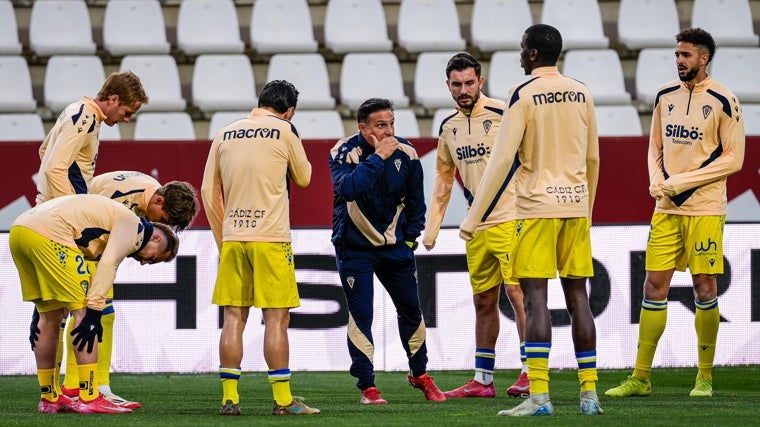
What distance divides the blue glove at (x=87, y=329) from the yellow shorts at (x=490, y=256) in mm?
2602

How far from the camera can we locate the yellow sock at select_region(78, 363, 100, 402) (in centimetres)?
643

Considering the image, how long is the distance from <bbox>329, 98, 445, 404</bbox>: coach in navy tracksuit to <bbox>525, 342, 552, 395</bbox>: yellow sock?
136 cm

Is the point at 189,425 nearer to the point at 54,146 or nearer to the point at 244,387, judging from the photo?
the point at 54,146

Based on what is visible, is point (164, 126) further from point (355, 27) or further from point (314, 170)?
point (355, 27)

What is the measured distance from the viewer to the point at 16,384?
29.3 ft

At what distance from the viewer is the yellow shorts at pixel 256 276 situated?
21.2 feet

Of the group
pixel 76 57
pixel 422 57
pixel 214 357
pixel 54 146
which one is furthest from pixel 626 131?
pixel 54 146

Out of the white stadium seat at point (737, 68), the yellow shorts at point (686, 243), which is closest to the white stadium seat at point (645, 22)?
the white stadium seat at point (737, 68)

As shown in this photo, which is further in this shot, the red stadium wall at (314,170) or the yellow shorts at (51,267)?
the red stadium wall at (314,170)

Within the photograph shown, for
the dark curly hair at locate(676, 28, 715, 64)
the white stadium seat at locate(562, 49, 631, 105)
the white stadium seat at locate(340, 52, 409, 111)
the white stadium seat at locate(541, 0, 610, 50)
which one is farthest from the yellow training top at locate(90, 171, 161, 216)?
the white stadium seat at locate(541, 0, 610, 50)

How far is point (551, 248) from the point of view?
6039mm

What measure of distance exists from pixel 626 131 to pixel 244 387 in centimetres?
539

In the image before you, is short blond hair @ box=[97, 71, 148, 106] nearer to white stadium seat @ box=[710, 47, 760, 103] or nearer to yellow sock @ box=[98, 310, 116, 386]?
yellow sock @ box=[98, 310, 116, 386]

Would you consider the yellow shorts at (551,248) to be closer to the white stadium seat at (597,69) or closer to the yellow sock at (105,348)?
the yellow sock at (105,348)
